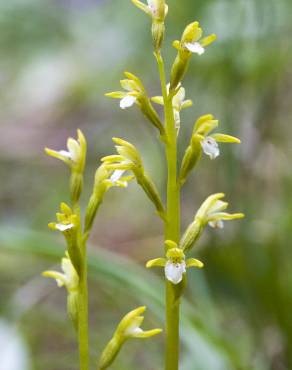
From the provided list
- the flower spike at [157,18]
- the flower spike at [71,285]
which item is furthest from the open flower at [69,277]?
the flower spike at [157,18]

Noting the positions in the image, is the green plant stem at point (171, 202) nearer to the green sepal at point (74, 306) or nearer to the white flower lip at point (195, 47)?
the white flower lip at point (195, 47)

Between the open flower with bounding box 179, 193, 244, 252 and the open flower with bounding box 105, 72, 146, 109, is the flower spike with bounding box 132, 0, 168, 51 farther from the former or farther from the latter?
the open flower with bounding box 179, 193, 244, 252

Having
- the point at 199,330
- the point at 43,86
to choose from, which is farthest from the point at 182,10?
the point at 199,330

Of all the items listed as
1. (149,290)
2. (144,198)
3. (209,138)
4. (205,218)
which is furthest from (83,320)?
(144,198)

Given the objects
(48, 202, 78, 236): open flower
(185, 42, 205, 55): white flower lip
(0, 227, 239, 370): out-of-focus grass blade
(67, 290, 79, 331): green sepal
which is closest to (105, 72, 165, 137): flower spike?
(185, 42, 205, 55): white flower lip

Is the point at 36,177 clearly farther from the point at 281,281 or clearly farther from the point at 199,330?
the point at 199,330

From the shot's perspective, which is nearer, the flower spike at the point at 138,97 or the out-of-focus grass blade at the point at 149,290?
the flower spike at the point at 138,97
